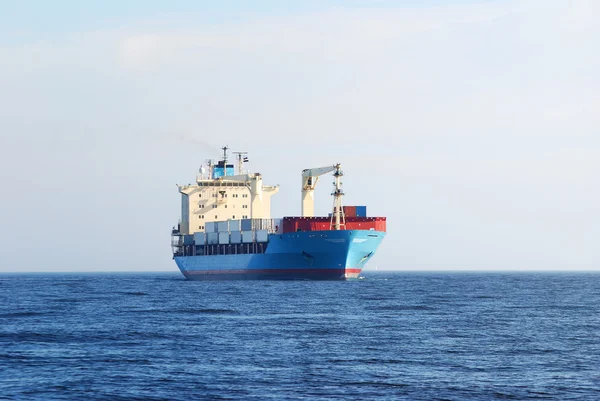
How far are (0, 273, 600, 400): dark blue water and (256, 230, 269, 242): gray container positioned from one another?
44.7m

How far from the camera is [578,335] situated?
43938mm

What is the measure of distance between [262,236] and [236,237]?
817 centimetres

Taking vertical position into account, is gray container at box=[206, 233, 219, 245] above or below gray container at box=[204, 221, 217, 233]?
below

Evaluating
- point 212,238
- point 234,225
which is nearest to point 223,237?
point 234,225

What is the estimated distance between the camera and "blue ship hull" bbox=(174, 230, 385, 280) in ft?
322

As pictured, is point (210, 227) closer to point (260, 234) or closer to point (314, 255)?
point (260, 234)

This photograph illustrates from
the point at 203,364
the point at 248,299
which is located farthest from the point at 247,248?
the point at 203,364

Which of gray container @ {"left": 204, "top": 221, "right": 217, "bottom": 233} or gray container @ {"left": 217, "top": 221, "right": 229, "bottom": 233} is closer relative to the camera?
gray container @ {"left": 217, "top": 221, "right": 229, "bottom": 233}

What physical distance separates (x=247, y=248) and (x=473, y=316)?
60397mm

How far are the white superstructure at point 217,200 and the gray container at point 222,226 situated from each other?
15.0 feet

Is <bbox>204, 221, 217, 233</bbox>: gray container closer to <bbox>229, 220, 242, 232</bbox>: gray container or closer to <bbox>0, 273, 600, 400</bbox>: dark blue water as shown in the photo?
<bbox>229, 220, 242, 232</bbox>: gray container

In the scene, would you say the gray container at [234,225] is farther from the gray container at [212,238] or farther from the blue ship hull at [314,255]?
the blue ship hull at [314,255]

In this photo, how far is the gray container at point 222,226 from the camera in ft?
398

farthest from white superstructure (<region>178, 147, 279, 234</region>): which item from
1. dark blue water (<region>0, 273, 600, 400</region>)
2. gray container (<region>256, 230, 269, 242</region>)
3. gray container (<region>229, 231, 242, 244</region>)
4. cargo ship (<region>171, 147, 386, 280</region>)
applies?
dark blue water (<region>0, 273, 600, 400</region>)
